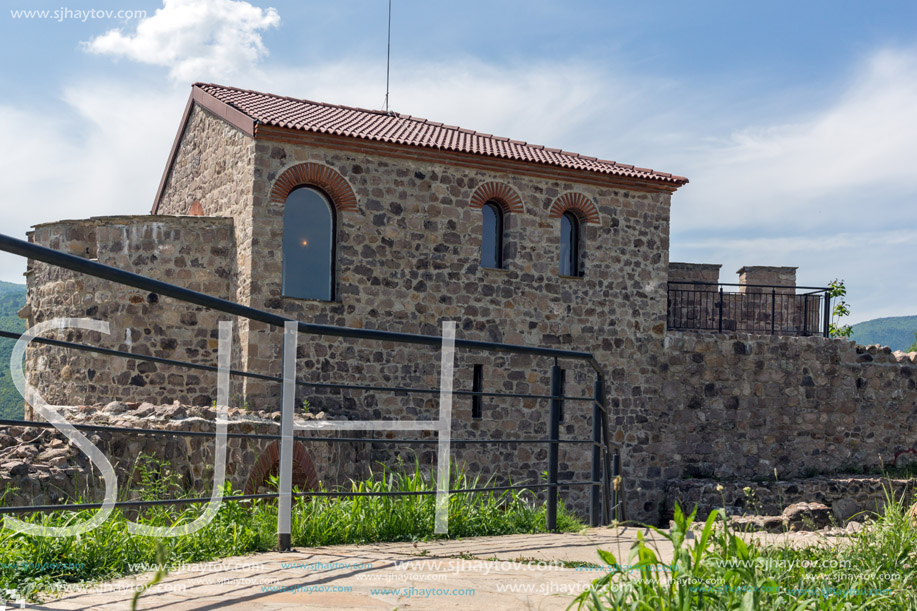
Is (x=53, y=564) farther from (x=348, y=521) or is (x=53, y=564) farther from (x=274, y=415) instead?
(x=274, y=415)

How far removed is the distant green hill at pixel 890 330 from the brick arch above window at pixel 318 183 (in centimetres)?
12820

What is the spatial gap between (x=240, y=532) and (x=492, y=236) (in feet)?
38.6

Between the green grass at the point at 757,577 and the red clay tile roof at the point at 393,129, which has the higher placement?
the red clay tile roof at the point at 393,129

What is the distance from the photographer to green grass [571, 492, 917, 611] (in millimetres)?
Result: 2840

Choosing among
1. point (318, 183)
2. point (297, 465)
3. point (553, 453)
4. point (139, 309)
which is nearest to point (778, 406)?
point (318, 183)

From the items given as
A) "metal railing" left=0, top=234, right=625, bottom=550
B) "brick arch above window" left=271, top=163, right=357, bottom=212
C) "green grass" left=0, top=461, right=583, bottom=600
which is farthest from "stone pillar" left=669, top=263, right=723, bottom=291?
"green grass" left=0, top=461, right=583, bottom=600

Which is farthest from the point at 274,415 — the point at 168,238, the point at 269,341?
the point at 168,238

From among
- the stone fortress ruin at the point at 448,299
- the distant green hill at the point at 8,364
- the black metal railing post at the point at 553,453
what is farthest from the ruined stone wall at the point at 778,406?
the distant green hill at the point at 8,364

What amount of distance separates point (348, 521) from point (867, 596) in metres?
2.56

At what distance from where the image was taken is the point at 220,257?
46.2ft

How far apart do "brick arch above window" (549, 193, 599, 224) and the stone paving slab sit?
11911 millimetres

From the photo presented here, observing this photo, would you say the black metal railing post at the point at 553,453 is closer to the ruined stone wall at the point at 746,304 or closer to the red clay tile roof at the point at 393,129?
the red clay tile roof at the point at 393,129

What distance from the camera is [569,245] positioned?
1630cm

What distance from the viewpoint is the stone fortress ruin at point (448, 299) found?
532 inches
